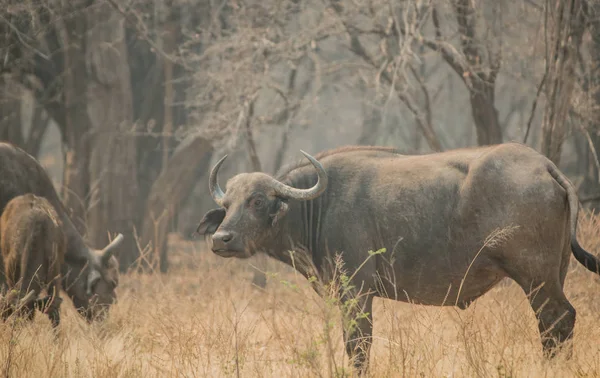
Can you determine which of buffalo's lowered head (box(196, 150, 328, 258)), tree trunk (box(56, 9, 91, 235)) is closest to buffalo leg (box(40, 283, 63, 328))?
buffalo's lowered head (box(196, 150, 328, 258))

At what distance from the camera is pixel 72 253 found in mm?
7980

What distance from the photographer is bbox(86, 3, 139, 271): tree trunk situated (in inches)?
474

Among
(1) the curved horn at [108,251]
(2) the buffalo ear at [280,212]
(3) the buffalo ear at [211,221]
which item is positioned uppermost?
(2) the buffalo ear at [280,212]

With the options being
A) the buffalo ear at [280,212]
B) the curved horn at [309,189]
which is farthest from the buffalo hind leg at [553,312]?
the buffalo ear at [280,212]

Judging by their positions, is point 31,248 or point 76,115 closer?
point 31,248

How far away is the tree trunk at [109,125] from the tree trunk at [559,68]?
6592 mm

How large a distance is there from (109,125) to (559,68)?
23.4 feet

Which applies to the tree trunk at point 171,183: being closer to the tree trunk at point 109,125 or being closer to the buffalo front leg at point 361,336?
the tree trunk at point 109,125

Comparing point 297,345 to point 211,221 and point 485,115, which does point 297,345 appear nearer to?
point 211,221

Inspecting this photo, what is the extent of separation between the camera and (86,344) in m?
6.56

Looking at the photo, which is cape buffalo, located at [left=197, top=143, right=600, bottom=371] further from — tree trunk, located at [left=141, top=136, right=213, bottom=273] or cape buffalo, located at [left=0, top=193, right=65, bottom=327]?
tree trunk, located at [left=141, top=136, right=213, bottom=273]

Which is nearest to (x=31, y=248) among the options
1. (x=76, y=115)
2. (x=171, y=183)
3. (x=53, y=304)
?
(x=53, y=304)

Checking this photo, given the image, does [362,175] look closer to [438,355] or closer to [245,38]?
[438,355]

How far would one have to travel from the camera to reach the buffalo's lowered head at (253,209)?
5.93 meters
